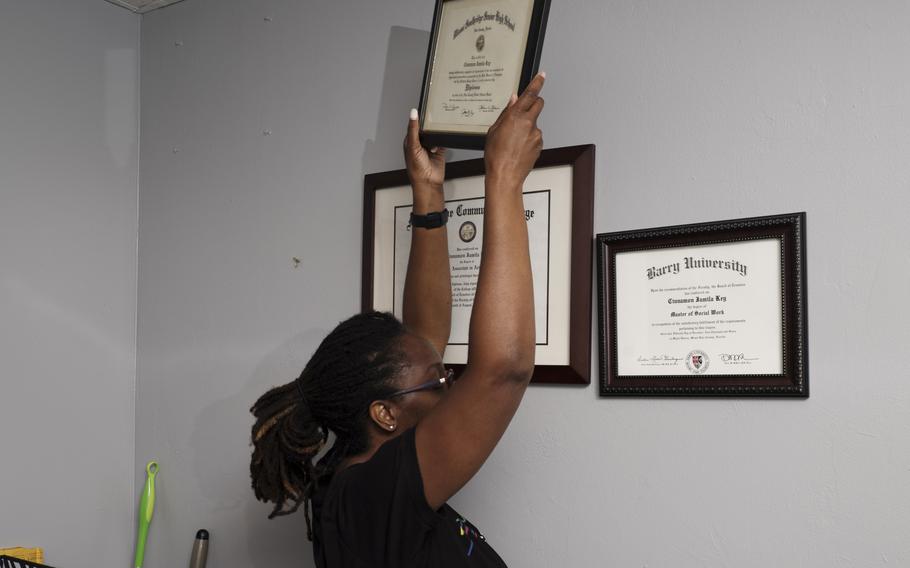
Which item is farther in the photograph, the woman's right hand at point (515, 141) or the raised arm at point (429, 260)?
the raised arm at point (429, 260)

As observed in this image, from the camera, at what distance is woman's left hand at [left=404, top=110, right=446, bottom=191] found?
1.70 metres

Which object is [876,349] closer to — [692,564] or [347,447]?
[692,564]

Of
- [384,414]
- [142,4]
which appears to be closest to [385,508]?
[384,414]

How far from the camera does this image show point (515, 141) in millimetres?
1394

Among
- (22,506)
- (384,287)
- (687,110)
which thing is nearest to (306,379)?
(384,287)

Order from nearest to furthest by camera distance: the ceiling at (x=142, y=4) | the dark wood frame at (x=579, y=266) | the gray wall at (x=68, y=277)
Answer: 1. the dark wood frame at (x=579, y=266)
2. the gray wall at (x=68, y=277)
3. the ceiling at (x=142, y=4)

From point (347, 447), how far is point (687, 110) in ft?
2.64

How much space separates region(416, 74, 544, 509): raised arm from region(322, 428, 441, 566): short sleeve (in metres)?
0.02
